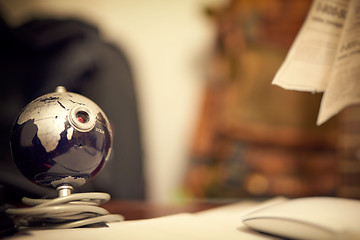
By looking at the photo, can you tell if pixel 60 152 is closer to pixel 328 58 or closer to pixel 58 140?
pixel 58 140

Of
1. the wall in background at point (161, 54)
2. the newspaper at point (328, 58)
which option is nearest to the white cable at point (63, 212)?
the newspaper at point (328, 58)

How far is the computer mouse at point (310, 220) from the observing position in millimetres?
340

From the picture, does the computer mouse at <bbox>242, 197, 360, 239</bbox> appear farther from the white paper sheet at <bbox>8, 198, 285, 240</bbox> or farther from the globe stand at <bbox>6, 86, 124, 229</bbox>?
the globe stand at <bbox>6, 86, 124, 229</bbox>

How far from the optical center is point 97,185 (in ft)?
2.77

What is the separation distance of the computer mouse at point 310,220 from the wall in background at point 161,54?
1.09 metres

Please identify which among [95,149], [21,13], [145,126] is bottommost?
[95,149]

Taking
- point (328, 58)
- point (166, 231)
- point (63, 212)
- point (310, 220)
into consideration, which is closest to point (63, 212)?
point (63, 212)

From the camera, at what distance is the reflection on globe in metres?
0.39

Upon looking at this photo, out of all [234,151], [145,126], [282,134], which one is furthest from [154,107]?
[282,134]

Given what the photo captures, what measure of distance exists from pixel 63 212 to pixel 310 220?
0.98ft

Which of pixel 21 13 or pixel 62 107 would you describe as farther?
pixel 21 13

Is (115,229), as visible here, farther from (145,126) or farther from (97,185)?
(145,126)

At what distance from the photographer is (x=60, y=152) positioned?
0.40 meters

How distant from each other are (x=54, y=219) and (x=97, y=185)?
0.45 metres
